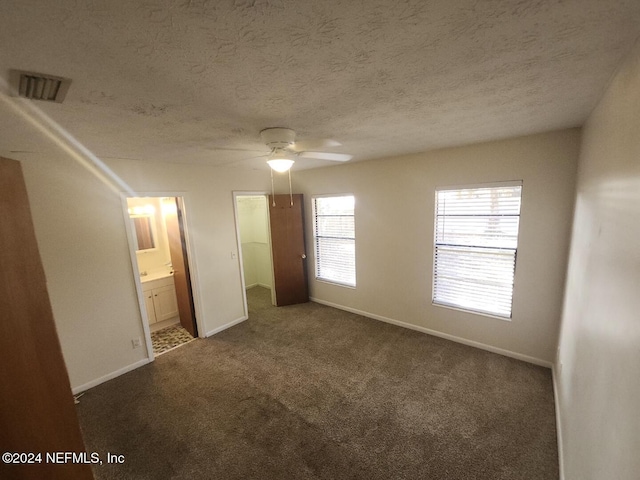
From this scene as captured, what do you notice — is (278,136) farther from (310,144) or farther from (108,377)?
(108,377)

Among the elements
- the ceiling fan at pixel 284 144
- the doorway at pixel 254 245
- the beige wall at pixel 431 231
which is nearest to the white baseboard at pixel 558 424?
the beige wall at pixel 431 231

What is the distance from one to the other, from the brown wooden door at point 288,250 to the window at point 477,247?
91.3 inches

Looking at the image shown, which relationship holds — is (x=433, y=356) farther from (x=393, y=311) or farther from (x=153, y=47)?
(x=153, y=47)

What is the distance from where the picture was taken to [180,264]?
371 centimetres

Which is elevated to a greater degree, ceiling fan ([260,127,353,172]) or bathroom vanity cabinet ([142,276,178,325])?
ceiling fan ([260,127,353,172])

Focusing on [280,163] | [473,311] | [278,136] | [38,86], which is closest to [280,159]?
[280,163]

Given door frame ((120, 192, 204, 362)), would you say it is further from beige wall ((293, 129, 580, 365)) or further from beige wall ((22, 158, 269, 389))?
beige wall ((293, 129, 580, 365))

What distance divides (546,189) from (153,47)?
326 centimetres

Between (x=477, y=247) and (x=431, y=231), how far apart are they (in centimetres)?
54

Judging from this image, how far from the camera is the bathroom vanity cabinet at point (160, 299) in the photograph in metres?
3.93

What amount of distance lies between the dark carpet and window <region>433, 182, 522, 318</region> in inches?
25.7

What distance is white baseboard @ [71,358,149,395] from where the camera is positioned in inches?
107

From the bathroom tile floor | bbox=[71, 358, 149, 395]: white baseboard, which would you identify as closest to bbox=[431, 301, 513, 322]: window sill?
the bathroom tile floor

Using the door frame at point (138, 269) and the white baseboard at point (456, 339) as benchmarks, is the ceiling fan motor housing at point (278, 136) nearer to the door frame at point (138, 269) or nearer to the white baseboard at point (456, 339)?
the door frame at point (138, 269)
